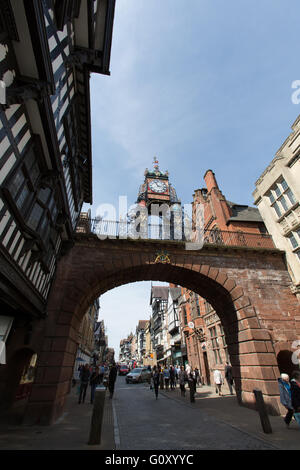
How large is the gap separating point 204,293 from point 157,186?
21.3 meters

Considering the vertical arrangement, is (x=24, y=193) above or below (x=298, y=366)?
above

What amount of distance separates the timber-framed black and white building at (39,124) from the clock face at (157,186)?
2087 cm

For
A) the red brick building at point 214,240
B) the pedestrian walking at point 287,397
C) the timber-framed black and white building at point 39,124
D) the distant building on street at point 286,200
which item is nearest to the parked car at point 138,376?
the red brick building at point 214,240

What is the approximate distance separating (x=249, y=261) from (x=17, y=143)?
11.1 m

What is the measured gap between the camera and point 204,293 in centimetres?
1240

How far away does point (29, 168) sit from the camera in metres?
5.49

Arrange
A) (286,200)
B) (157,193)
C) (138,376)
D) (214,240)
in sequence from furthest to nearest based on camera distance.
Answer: (157,193), (138,376), (214,240), (286,200)

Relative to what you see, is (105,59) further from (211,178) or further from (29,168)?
(211,178)

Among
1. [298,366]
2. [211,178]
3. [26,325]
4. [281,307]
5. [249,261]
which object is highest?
[211,178]

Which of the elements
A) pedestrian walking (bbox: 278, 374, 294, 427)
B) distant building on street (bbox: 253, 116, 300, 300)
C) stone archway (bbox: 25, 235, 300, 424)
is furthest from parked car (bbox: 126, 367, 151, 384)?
pedestrian walking (bbox: 278, 374, 294, 427)

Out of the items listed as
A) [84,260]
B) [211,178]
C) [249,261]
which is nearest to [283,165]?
[249,261]

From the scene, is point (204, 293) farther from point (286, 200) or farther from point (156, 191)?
point (156, 191)

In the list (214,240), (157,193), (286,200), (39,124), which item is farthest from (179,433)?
(157,193)

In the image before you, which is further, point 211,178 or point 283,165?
point 211,178
